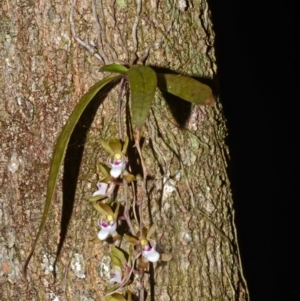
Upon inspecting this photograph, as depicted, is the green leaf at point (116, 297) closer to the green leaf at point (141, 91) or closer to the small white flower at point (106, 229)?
the small white flower at point (106, 229)

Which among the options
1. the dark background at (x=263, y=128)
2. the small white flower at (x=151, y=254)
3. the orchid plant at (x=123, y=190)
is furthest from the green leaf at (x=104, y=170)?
the dark background at (x=263, y=128)

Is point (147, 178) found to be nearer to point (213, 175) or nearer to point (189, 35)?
point (213, 175)

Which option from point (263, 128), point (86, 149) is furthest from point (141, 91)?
point (263, 128)

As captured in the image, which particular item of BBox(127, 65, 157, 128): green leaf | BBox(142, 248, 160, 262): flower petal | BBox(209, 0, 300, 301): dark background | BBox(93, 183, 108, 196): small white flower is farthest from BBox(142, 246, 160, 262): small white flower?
BBox(209, 0, 300, 301): dark background

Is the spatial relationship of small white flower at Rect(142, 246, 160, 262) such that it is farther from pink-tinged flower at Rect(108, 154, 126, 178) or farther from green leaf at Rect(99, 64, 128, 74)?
green leaf at Rect(99, 64, 128, 74)

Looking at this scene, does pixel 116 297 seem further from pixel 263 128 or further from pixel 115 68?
pixel 263 128

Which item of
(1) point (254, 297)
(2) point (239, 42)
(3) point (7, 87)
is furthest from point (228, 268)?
(2) point (239, 42)
